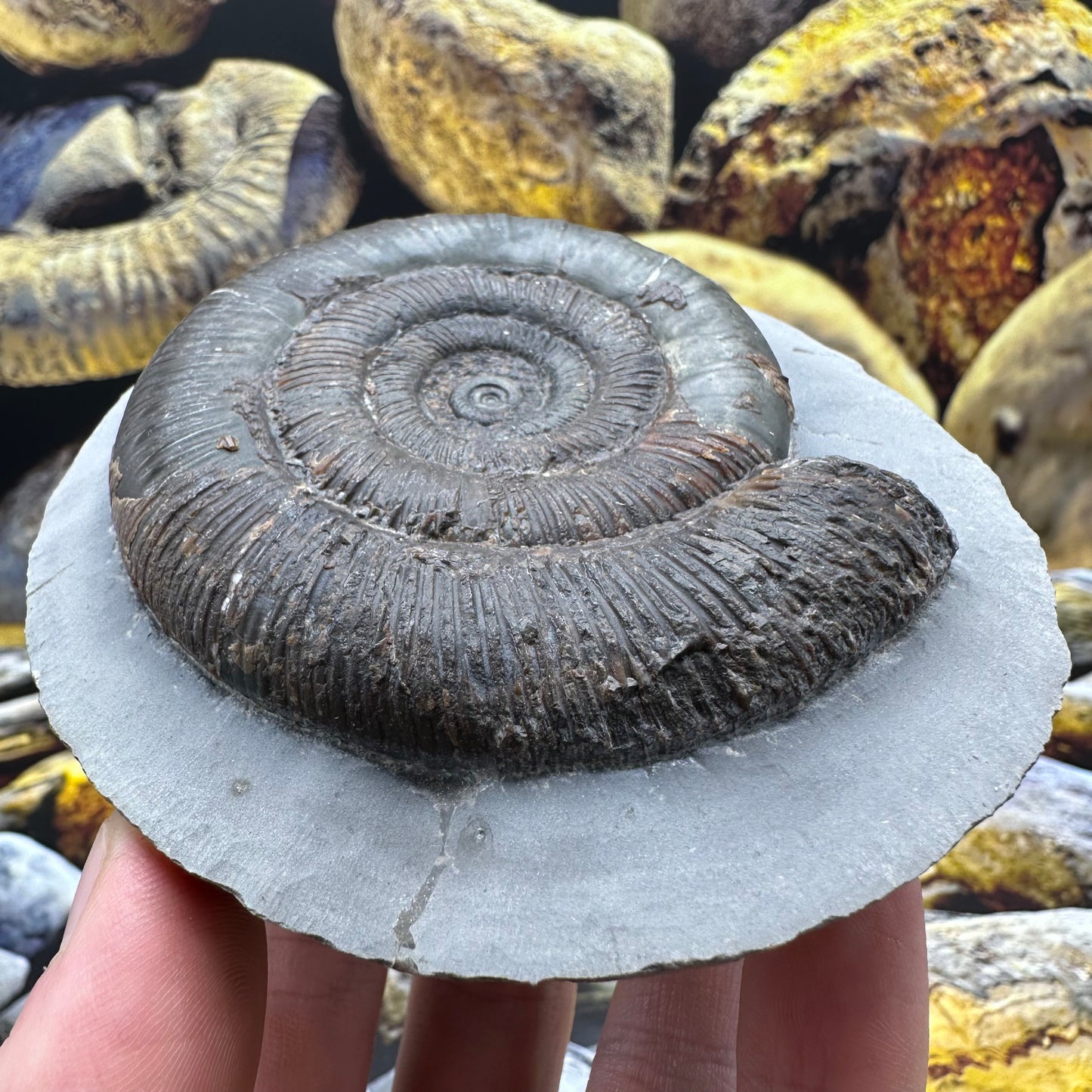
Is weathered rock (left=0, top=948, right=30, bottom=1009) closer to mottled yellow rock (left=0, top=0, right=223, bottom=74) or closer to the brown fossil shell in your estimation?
the brown fossil shell

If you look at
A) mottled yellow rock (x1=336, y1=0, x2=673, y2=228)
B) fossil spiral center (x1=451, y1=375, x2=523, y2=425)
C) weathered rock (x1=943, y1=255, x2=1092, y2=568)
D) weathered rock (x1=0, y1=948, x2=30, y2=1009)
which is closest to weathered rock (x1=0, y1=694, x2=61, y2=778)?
weathered rock (x1=0, y1=948, x2=30, y2=1009)

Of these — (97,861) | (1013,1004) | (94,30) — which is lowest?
(1013,1004)

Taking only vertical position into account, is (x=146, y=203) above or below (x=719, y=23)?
below

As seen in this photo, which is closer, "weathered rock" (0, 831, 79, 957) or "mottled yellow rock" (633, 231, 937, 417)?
"weathered rock" (0, 831, 79, 957)

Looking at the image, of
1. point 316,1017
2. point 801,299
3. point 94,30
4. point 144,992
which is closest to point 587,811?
point 144,992

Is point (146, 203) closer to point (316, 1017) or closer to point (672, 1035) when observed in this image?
point (316, 1017)

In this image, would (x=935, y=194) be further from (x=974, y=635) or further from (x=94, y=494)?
(x=94, y=494)
